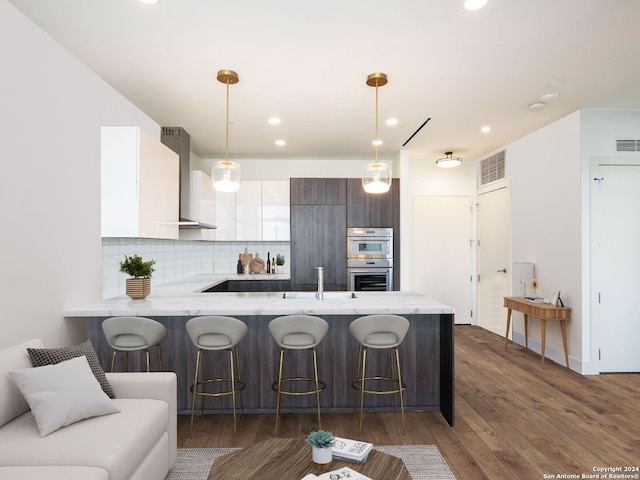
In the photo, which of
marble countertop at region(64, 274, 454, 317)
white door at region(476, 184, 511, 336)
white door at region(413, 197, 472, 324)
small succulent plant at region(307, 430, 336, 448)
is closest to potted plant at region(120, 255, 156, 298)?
marble countertop at region(64, 274, 454, 317)

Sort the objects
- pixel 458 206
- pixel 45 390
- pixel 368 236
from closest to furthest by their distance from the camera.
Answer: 1. pixel 45 390
2. pixel 368 236
3. pixel 458 206

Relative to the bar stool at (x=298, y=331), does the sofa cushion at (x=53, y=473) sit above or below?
A: below

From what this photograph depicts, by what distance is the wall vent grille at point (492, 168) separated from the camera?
5840mm

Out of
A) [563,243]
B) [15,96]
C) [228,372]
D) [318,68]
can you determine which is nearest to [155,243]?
[228,372]

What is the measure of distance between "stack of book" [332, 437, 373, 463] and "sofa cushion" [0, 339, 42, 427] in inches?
63.2

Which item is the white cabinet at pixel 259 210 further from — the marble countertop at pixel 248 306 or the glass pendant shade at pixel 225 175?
the glass pendant shade at pixel 225 175

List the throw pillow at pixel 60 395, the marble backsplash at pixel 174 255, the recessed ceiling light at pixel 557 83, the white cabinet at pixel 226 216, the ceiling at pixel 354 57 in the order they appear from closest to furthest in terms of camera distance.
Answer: the throw pillow at pixel 60 395
the ceiling at pixel 354 57
the recessed ceiling light at pixel 557 83
the marble backsplash at pixel 174 255
the white cabinet at pixel 226 216

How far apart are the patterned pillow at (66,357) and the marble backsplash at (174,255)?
1.28m

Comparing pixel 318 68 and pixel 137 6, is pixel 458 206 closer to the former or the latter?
pixel 318 68

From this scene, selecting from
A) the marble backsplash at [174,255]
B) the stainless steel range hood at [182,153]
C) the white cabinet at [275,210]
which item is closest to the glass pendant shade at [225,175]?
the marble backsplash at [174,255]

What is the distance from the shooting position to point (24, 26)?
249cm

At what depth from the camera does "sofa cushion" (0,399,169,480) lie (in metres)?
1.69

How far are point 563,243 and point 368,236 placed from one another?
244 centimetres

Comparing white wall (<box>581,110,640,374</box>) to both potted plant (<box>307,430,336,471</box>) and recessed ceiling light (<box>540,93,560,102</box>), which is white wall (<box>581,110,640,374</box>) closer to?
recessed ceiling light (<box>540,93,560,102</box>)
